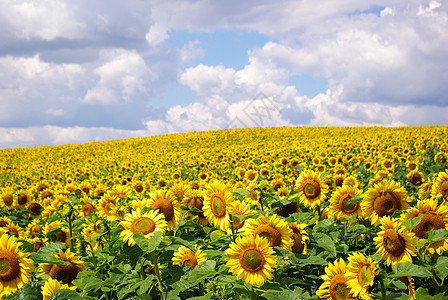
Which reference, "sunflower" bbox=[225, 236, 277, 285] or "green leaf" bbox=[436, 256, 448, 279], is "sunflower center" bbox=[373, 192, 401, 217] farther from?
"sunflower" bbox=[225, 236, 277, 285]

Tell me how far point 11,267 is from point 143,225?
1164 millimetres

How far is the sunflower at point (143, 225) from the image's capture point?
2.96m

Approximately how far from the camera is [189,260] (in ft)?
11.3

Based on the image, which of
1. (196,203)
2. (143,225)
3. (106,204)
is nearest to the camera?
(143,225)

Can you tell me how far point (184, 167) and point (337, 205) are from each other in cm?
1208

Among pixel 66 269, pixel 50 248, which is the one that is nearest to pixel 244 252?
pixel 66 269

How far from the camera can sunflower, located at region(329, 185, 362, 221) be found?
14.0 feet

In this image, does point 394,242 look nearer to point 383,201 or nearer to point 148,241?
point 383,201

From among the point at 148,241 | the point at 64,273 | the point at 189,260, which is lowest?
the point at 64,273

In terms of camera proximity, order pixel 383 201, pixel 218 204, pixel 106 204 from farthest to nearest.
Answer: pixel 106 204 < pixel 383 201 < pixel 218 204

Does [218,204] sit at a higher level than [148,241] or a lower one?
higher

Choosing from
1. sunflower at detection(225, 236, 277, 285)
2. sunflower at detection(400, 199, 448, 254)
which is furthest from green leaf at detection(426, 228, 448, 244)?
sunflower at detection(225, 236, 277, 285)

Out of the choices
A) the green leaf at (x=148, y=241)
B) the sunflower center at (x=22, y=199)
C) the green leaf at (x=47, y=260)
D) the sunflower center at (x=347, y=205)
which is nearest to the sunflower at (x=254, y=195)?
the sunflower center at (x=347, y=205)

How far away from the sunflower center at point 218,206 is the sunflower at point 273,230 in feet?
2.51
